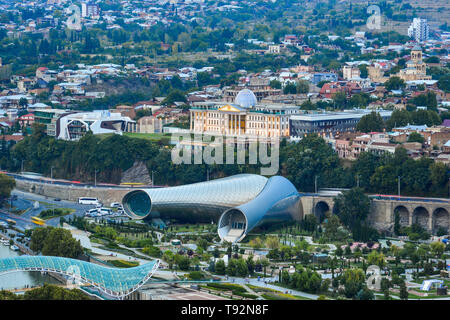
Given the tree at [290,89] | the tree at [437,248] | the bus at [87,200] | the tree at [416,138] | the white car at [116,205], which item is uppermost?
the tree at [290,89]

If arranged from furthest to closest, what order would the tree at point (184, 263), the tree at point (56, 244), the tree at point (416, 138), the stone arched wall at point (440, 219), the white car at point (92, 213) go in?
the tree at point (416, 138), the white car at point (92, 213), the stone arched wall at point (440, 219), the tree at point (56, 244), the tree at point (184, 263)

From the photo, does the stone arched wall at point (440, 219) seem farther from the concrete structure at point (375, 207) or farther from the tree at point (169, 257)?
the tree at point (169, 257)

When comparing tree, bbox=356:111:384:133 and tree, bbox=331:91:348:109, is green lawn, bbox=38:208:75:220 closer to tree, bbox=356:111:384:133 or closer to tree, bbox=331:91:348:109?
tree, bbox=356:111:384:133

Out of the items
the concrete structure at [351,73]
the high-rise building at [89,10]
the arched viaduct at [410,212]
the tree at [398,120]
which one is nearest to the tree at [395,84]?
the concrete structure at [351,73]

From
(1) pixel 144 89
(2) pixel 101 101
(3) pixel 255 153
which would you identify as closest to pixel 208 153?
(3) pixel 255 153

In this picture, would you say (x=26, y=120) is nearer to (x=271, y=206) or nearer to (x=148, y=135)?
(x=148, y=135)

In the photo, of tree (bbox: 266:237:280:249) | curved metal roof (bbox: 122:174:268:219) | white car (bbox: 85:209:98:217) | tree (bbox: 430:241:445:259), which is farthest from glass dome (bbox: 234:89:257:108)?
tree (bbox: 430:241:445:259)

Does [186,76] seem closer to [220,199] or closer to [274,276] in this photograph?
[220,199]
